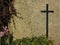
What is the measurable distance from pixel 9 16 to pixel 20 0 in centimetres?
27

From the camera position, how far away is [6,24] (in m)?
3.70

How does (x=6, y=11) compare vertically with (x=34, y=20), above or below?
above

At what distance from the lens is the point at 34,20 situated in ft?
11.7

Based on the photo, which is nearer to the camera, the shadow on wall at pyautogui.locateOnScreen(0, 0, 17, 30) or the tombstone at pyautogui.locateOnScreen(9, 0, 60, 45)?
the tombstone at pyautogui.locateOnScreen(9, 0, 60, 45)

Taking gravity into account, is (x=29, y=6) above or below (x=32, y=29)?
above

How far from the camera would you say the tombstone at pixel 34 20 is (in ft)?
11.5

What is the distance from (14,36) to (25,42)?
799 mm

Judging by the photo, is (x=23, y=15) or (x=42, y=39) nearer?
(x=42, y=39)

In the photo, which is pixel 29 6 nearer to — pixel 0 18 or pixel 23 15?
pixel 23 15

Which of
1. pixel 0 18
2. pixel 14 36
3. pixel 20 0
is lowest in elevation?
pixel 14 36

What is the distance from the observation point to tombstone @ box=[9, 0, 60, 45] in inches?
138

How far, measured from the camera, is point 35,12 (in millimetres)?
3545

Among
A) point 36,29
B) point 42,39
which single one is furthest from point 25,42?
point 36,29

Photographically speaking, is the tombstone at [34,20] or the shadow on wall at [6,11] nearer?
the tombstone at [34,20]
